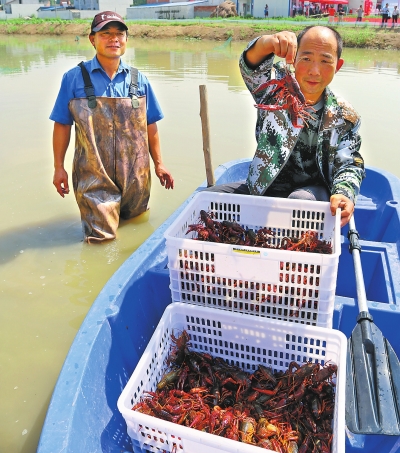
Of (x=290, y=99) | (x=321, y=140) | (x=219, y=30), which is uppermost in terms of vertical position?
(x=219, y=30)

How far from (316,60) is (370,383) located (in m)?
1.87

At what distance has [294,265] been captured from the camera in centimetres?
214

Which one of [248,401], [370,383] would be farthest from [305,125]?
[248,401]

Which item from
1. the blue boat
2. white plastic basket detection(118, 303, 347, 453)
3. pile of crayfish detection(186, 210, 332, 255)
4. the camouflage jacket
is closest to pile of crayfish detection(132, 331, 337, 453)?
white plastic basket detection(118, 303, 347, 453)

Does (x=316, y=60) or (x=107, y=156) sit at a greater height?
(x=316, y=60)

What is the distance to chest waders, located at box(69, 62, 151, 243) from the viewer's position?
12.5ft

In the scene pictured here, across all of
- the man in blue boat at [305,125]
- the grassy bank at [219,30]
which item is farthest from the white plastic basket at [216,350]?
the grassy bank at [219,30]

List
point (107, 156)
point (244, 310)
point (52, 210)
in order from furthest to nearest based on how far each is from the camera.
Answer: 1. point (52, 210)
2. point (107, 156)
3. point (244, 310)

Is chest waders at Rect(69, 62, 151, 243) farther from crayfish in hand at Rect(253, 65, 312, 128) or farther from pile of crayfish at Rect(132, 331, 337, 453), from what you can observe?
pile of crayfish at Rect(132, 331, 337, 453)

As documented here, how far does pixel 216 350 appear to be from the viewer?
2287 mm

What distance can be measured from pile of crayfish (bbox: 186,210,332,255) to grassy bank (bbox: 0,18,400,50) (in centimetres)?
2533

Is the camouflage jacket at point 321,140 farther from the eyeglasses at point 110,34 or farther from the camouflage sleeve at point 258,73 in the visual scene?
the eyeglasses at point 110,34

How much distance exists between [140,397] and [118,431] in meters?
0.27

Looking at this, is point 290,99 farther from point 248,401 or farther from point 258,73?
point 248,401
